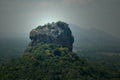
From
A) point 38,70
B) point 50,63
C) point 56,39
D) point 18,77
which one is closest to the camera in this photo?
point 18,77

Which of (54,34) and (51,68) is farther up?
(54,34)

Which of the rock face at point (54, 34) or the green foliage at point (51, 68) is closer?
the green foliage at point (51, 68)

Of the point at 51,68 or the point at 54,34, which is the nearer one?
the point at 51,68

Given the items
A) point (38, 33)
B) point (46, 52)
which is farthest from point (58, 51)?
point (38, 33)

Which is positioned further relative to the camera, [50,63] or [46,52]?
[46,52]

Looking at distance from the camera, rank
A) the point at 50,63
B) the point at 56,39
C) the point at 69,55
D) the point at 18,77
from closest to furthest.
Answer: the point at 18,77 < the point at 50,63 < the point at 69,55 < the point at 56,39

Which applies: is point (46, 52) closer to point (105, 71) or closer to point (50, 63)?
point (50, 63)
